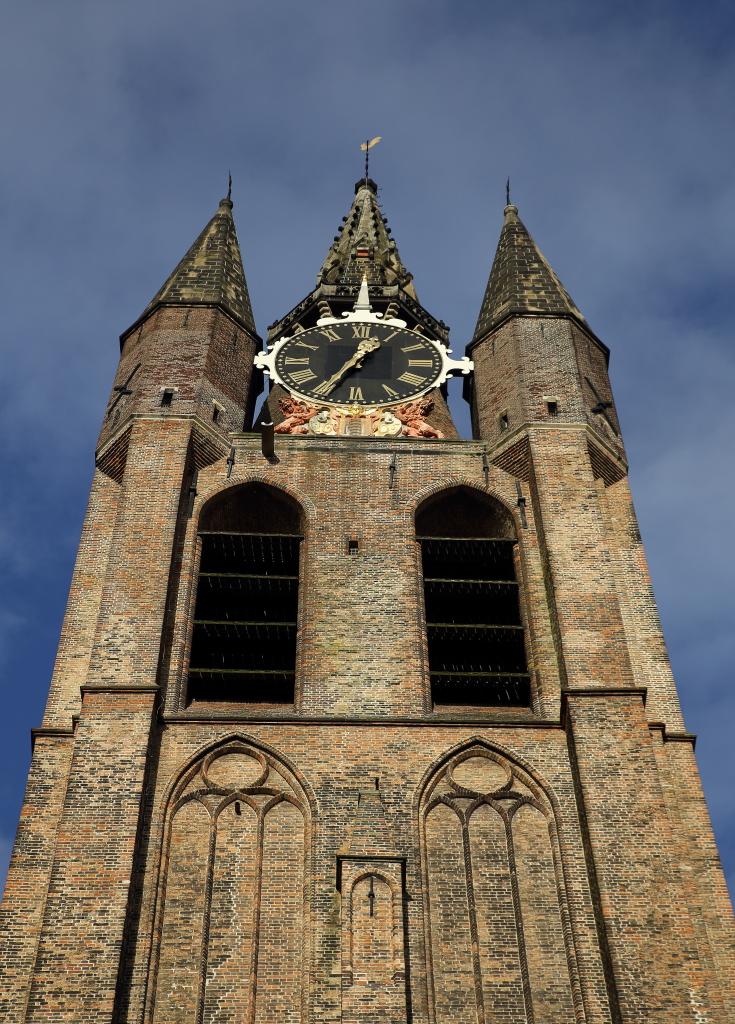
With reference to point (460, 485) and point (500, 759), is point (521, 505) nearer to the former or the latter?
point (460, 485)

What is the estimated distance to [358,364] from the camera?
2738 centimetres

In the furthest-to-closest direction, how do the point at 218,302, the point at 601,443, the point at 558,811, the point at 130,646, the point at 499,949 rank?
the point at 218,302 → the point at 601,443 → the point at 130,646 → the point at 558,811 → the point at 499,949

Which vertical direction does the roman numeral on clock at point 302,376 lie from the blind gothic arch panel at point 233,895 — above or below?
above

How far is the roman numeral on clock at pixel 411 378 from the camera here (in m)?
27.0

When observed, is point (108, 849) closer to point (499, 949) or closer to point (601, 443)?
point (499, 949)

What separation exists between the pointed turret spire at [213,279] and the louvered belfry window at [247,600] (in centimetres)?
502

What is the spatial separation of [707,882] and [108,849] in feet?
21.8

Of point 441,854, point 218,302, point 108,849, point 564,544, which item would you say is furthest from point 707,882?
point 218,302

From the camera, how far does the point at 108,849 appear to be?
16.6 meters

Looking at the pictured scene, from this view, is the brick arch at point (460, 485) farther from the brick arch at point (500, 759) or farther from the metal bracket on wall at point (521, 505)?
the brick arch at point (500, 759)

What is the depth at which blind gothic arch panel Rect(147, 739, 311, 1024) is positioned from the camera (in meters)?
16.0

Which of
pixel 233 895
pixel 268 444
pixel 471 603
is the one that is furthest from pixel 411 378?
pixel 233 895

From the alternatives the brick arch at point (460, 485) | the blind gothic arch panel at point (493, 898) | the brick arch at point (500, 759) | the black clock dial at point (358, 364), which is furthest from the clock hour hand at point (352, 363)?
the blind gothic arch panel at point (493, 898)

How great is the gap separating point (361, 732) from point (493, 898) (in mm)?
2652
